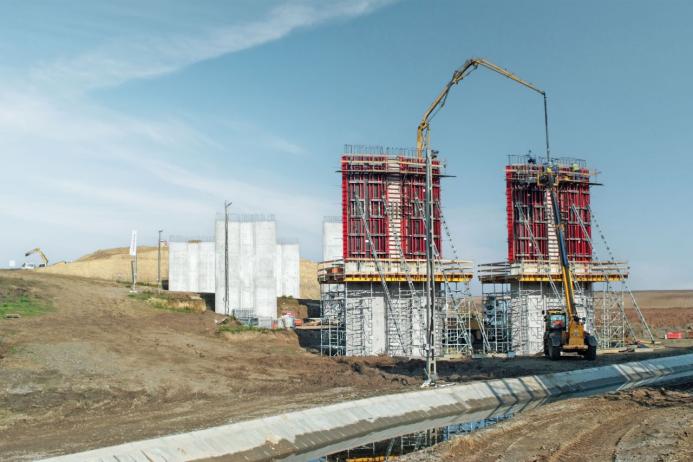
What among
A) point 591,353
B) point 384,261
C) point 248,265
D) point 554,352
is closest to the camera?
point 591,353

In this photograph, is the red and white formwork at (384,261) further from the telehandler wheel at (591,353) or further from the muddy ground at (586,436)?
the muddy ground at (586,436)

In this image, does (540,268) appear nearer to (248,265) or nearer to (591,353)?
(591,353)

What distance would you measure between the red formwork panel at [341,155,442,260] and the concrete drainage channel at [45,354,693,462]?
691 inches

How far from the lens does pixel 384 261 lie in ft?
163

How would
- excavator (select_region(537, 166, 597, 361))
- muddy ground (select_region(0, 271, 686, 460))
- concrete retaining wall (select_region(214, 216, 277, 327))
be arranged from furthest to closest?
1. concrete retaining wall (select_region(214, 216, 277, 327))
2. excavator (select_region(537, 166, 597, 361))
3. muddy ground (select_region(0, 271, 686, 460))

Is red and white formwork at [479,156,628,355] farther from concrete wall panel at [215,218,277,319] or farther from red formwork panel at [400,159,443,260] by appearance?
concrete wall panel at [215,218,277,319]

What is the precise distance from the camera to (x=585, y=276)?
183 ft

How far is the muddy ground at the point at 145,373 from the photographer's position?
85.3 feet

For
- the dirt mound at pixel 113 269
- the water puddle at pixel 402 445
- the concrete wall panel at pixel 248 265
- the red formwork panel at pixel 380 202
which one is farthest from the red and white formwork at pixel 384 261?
the dirt mound at pixel 113 269

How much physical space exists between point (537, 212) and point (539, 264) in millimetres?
5293

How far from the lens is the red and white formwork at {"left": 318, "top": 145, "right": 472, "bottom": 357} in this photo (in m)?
49.4

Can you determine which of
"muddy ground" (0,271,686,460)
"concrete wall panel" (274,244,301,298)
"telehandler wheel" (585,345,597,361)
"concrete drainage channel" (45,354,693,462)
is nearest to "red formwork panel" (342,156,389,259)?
"muddy ground" (0,271,686,460)

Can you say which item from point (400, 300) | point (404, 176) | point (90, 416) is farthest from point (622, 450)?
point (404, 176)

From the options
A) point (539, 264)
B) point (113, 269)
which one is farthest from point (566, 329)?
point (113, 269)
